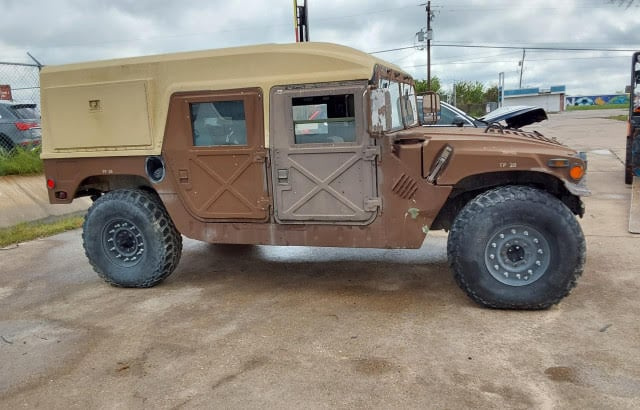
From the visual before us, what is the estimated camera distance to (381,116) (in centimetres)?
390

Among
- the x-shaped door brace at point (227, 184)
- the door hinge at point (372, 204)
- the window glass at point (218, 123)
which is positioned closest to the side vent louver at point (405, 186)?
the door hinge at point (372, 204)

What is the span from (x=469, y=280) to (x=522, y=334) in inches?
21.8

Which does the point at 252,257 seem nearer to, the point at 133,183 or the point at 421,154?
the point at 133,183

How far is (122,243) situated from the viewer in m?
4.98

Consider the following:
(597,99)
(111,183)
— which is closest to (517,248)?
(111,183)

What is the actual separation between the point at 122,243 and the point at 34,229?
11.5ft

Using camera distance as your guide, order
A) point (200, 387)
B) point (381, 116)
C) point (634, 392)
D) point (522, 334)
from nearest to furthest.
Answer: point (634, 392) → point (200, 387) → point (522, 334) → point (381, 116)

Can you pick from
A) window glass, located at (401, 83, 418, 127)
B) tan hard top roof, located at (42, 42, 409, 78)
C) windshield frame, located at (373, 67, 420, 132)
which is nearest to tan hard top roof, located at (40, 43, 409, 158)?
tan hard top roof, located at (42, 42, 409, 78)

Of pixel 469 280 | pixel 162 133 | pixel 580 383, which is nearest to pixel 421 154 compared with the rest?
pixel 469 280

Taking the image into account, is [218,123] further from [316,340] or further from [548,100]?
[548,100]

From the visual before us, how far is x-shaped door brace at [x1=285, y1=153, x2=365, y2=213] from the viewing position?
4164 millimetres

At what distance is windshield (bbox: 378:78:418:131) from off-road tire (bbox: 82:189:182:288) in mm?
2252

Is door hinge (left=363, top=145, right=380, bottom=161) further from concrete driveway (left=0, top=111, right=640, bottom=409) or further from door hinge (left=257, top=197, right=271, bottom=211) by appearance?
concrete driveway (left=0, top=111, right=640, bottom=409)

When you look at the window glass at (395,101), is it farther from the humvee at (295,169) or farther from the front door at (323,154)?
the front door at (323,154)
